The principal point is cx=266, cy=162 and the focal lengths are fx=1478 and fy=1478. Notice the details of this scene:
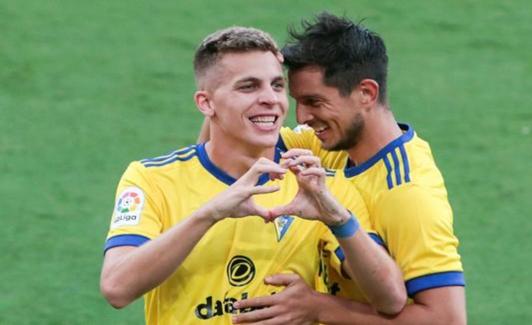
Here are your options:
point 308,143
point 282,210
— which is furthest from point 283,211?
point 308,143

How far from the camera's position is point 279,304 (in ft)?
17.7

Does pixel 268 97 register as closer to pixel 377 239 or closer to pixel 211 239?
pixel 211 239

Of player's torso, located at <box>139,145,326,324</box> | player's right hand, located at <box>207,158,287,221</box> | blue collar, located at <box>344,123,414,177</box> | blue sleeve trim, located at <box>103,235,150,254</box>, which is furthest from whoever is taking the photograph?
blue collar, located at <box>344,123,414,177</box>

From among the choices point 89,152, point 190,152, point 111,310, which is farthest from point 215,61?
point 89,152

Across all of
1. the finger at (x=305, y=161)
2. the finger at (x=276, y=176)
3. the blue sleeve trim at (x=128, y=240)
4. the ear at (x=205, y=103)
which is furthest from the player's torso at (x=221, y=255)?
the finger at (x=305, y=161)

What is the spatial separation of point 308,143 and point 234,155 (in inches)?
30.8

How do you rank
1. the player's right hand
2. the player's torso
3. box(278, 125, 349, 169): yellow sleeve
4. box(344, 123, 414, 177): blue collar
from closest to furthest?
the player's right hand
the player's torso
box(344, 123, 414, 177): blue collar
box(278, 125, 349, 169): yellow sleeve

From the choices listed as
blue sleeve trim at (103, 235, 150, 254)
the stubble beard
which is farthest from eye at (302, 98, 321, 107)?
blue sleeve trim at (103, 235, 150, 254)

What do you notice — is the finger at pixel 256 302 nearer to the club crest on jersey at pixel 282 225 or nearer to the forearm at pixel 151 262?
the club crest on jersey at pixel 282 225

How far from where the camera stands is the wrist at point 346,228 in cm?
509

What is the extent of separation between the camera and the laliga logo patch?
541 centimetres

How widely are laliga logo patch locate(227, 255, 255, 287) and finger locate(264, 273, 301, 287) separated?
7cm

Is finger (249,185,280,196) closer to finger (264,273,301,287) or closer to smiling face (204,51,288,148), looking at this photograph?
smiling face (204,51,288,148)

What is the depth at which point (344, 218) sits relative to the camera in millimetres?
5074
